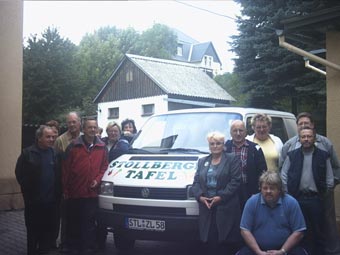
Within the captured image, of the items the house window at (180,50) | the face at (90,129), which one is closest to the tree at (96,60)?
the house window at (180,50)

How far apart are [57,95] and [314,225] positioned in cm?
2568

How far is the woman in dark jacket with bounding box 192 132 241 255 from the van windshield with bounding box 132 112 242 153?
942mm

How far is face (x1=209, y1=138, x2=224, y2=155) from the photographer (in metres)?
4.89

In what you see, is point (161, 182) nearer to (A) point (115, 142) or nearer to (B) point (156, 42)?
(A) point (115, 142)

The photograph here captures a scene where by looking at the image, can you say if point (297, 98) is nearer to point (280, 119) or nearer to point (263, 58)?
point (263, 58)

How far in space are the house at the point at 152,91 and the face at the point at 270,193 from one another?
25.3 m

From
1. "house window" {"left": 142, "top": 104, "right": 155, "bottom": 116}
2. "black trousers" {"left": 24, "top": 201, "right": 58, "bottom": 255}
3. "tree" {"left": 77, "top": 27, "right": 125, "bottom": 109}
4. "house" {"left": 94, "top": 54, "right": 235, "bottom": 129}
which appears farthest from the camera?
"tree" {"left": 77, "top": 27, "right": 125, "bottom": 109}

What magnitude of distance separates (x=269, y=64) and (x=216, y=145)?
11913 millimetres

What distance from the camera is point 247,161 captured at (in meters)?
5.09

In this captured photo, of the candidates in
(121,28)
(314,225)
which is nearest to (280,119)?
(314,225)

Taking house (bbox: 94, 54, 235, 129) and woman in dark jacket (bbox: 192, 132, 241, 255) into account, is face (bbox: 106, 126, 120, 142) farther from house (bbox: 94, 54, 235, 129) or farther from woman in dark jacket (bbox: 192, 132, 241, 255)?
house (bbox: 94, 54, 235, 129)

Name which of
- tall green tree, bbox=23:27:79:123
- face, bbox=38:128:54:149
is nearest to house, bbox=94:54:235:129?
tall green tree, bbox=23:27:79:123

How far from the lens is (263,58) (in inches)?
648

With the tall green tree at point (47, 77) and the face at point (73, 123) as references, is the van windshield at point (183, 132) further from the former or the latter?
the tall green tree at point (47, 77)
